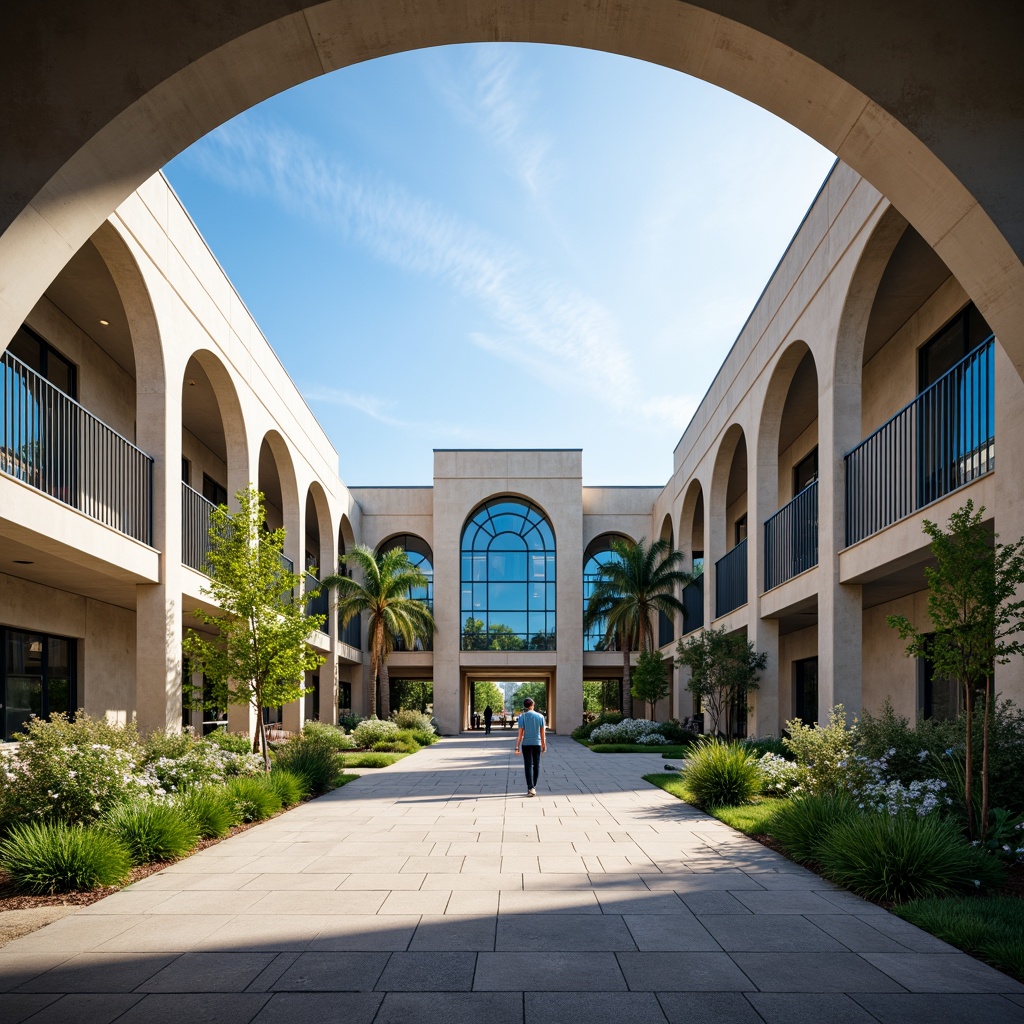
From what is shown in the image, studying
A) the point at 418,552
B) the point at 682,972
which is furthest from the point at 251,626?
the point at 418,552

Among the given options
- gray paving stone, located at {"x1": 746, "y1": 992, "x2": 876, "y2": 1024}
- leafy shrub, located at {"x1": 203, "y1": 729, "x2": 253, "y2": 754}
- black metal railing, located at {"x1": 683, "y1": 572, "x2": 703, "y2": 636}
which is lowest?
leafy shrub, located at {"x1": 203, "y1": 729, "x2": 253, "y2": 754}

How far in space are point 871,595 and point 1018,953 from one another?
12.9 m

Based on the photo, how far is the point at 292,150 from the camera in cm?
1153

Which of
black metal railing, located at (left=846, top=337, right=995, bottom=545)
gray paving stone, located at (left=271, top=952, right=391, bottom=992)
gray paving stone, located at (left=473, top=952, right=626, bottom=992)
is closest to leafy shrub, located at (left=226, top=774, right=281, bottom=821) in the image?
gray paving stone, located at (left=271, top=952, right=391, bottom=992)

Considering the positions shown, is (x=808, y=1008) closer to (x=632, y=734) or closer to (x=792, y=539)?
(x=792, y=539)

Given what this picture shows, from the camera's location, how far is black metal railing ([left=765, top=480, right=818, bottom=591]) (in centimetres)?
1842

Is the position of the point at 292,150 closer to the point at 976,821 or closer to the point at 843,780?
the point at 843,780

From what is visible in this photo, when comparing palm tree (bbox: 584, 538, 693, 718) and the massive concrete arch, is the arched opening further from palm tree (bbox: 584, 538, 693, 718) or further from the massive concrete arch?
the massive concrete arch

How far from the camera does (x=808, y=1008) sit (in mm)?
4922

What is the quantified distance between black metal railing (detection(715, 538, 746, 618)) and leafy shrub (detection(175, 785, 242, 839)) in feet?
52.7

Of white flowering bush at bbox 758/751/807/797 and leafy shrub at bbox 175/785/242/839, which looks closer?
leafy shrub at bbox 175/785/242/839

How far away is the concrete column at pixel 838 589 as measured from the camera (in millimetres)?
15531

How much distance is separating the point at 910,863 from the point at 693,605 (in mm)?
25600

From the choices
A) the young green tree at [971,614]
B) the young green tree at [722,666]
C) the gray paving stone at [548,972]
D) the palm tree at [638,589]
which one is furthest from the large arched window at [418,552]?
the gray paving stone at [548,972]
